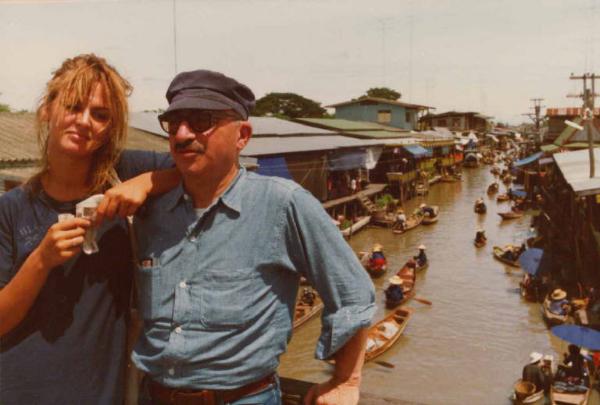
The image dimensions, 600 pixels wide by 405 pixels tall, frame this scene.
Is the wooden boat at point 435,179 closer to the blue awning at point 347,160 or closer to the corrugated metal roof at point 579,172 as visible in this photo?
the blue awning at point 347,160

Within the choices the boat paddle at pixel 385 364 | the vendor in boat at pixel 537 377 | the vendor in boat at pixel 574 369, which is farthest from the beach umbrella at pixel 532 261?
the boat paddle at pixel 385 364

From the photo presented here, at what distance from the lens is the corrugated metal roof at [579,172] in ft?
52.4

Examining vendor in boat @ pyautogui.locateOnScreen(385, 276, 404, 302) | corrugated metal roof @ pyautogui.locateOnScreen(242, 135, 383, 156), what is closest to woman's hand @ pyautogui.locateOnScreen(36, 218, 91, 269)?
corrugated metal roof @ pyautogui.locateOnScreen(242, 135, 383, 156)

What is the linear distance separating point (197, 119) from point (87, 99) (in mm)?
555

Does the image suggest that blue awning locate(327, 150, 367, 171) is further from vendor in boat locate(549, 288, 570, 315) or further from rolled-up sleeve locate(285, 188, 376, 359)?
rolled-up sleeve locate(285, 188, 376, 359)

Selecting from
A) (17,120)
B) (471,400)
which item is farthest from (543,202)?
(17,120)

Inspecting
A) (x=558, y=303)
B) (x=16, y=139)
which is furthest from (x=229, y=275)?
(x=558, y=303)

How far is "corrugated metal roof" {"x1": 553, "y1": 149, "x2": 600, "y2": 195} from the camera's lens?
15976mm

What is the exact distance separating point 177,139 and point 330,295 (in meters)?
0.87

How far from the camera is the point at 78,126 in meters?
2.28

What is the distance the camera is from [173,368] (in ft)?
6.77

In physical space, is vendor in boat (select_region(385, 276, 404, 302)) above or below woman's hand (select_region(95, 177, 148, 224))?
below

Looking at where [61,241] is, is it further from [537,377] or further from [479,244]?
[479,244]

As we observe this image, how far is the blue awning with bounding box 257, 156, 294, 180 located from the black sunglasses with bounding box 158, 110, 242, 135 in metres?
17.7
